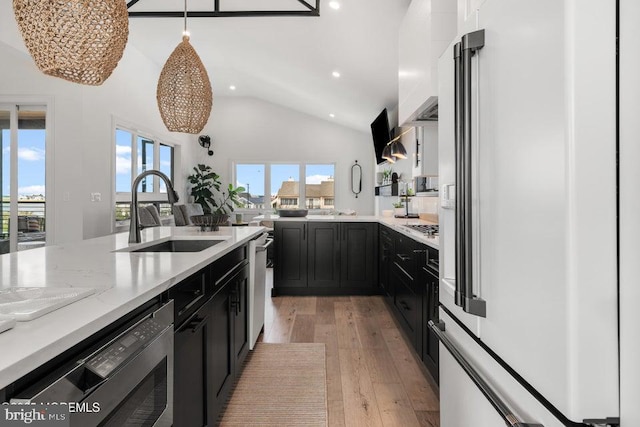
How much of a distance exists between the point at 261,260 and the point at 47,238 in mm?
3379

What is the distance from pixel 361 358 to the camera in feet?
9.11

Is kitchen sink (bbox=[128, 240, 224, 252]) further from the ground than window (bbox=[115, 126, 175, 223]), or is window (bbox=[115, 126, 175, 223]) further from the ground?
window (bbox=[115, 126, 175, 223])

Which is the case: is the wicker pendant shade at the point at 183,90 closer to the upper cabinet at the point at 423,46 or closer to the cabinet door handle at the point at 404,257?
the upper cabinet at the point at 423,46

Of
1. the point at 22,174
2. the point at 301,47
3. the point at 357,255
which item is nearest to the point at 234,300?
the point at 357,255

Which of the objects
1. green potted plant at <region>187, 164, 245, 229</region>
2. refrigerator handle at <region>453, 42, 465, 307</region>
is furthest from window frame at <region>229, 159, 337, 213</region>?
refrigerator handle at <region>453, 42, 465, 307</region>

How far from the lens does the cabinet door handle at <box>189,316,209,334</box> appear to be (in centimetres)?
142

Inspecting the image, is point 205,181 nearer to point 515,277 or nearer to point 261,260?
point 261,260

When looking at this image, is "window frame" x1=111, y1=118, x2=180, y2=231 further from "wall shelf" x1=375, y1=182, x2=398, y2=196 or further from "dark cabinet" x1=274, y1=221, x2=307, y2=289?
"wall shelf" x1=375, y1=182, x2=398, y2=196

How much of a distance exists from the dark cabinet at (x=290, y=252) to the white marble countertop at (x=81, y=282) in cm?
243

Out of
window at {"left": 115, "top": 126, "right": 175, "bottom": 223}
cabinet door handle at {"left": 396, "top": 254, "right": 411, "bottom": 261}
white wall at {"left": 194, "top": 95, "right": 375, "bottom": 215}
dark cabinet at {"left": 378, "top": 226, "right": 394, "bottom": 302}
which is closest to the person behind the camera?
cabinet door handle at {"left": 396, "top": 254, "right": 411, "bottom": 261}

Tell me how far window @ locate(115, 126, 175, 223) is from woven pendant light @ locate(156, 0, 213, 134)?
11.1 feet

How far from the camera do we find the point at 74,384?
733 mm

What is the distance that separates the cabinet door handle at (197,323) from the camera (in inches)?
55.7

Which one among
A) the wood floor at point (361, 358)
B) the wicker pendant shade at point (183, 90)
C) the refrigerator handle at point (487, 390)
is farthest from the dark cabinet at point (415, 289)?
the wicker pendant shade at point (183, 90)
